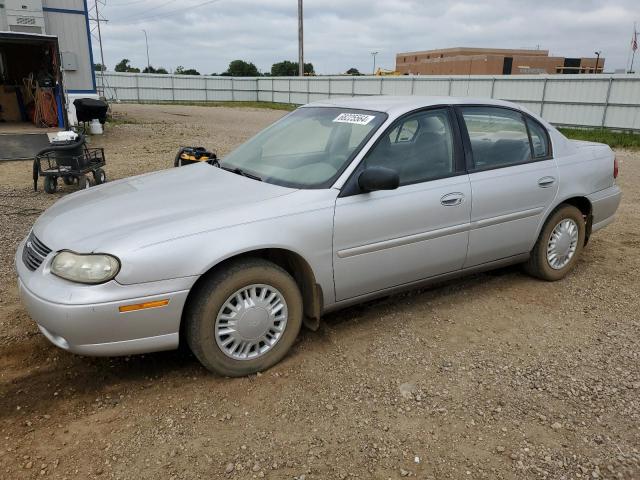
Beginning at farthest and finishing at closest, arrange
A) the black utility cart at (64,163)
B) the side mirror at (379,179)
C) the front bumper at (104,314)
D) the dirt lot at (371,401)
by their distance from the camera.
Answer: the black utility cart at (64,163) < the side mirror at (379,179) < the front bumper at (104,314) < the dirt lot at (371,401)

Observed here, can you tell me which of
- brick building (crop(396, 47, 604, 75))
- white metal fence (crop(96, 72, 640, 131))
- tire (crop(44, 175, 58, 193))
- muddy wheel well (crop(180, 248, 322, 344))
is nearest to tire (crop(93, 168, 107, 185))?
tire (crop(44, 175, 58, 193))

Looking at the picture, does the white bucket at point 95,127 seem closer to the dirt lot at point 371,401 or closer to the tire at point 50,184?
the tire at point 50,184

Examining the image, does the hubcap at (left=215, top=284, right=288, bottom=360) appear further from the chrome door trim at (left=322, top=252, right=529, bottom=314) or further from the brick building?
the brick building

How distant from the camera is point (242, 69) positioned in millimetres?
73688

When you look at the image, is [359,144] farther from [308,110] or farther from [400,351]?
[400,351]

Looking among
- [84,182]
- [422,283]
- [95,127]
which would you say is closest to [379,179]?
[422,283]

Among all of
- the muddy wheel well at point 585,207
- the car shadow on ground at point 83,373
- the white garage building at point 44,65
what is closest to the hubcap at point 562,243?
the muddy wheel well at point 585,207

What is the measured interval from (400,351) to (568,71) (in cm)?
5957

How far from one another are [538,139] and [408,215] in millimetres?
1694

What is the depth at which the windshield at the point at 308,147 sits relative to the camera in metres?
3.50

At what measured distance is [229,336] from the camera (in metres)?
3.08

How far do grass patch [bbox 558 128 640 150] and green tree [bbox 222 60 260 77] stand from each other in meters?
61.2

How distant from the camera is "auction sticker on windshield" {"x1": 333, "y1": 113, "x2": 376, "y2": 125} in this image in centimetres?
373

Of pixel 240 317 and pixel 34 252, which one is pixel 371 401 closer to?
pixel 240 317
